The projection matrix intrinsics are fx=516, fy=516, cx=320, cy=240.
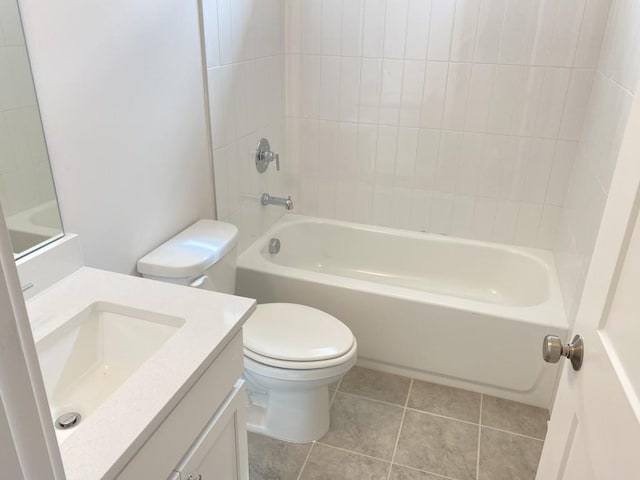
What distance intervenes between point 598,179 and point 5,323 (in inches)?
74.0

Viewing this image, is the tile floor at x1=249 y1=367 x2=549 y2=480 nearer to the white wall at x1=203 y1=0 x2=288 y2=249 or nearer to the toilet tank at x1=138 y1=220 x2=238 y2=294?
the toilet tank at x1=138 y1=220 x2=238 y2=294

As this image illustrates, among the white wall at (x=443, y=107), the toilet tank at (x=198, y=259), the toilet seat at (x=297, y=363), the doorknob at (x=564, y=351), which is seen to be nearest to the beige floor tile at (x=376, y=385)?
the toilet seat at (x=297, y=363)

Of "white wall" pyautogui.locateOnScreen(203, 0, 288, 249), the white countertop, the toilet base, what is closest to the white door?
the white countertop

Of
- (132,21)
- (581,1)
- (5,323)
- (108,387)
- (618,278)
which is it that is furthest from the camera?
(581,1)

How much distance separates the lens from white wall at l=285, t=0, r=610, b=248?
2.20m

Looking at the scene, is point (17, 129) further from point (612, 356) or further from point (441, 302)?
point (441, 302)

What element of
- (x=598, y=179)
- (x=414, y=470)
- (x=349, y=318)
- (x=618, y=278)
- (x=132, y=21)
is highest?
(x=132, y=21)

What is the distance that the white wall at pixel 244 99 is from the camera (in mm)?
1921

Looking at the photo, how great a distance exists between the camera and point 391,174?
2631 mm

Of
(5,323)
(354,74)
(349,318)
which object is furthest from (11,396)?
(354,74)

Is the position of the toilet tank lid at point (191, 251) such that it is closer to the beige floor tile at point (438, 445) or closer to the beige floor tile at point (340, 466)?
the beige floor tile at point (340, 466)

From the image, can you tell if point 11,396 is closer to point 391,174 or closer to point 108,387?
point 108,387

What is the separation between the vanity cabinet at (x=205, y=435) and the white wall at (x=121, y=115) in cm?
55

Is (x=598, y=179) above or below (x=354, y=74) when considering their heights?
below
